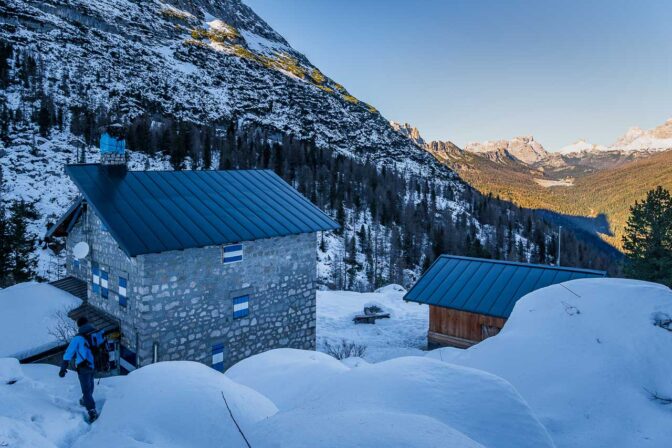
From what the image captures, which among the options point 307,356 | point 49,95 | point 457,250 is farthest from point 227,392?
point 49,95

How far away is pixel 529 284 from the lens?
1695cm

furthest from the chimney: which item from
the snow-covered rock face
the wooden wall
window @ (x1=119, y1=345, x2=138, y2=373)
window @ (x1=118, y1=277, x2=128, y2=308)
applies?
the snow-covered rock face

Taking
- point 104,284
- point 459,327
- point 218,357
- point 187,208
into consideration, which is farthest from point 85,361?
point 459,327

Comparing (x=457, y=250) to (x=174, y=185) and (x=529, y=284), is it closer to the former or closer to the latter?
(x=529, y=284)

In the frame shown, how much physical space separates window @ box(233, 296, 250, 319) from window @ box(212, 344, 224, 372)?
1.11 metres

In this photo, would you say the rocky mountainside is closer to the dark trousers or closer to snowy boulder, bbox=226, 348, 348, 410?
snowy boulder, bbox=226, 348, 348, 410

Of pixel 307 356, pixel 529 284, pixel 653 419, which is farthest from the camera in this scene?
pixel 529 284

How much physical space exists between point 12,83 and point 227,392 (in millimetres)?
70539

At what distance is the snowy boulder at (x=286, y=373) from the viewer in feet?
27.2

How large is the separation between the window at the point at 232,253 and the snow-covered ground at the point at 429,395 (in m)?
4.39

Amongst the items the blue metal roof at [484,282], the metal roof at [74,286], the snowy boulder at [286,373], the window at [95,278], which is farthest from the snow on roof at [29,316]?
the blue metal roof at [484,282]

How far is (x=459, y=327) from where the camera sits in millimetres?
17938

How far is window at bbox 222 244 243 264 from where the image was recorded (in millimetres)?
14102

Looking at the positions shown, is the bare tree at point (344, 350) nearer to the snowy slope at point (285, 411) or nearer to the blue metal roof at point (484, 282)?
the blue metal roof at point (484, 282)
